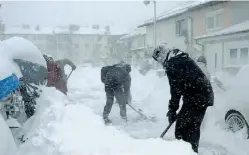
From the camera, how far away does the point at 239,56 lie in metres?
15.0

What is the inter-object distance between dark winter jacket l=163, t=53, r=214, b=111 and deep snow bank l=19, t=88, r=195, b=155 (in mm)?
1039

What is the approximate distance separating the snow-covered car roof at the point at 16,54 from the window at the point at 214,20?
1456 centimetres

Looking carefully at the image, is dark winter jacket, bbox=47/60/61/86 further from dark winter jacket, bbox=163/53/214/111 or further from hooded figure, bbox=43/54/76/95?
dark winter jacket, bbox=163/53/214/111

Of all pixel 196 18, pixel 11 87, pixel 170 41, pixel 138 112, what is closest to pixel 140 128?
pixel 138 112

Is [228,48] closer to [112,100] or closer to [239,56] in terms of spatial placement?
[239,56]

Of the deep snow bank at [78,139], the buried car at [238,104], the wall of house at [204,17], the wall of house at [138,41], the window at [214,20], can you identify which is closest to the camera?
the deep snow bank at [78,139]

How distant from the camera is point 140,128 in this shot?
6.82 metres

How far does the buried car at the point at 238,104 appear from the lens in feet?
17.5

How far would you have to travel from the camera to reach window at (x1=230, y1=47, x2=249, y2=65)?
14707 mm

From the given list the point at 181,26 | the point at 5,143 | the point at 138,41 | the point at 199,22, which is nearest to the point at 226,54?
the point at 199,22

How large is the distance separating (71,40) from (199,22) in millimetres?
37522

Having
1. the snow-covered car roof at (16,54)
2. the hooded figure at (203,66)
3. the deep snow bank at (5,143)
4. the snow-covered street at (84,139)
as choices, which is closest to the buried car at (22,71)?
the snow-covered car roof at (16,54)

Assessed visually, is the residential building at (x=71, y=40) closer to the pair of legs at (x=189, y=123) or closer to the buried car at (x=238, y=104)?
the buried car at (x=238, y=104)

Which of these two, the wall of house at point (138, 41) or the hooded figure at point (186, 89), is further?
the wall of house at point (138, 41)
